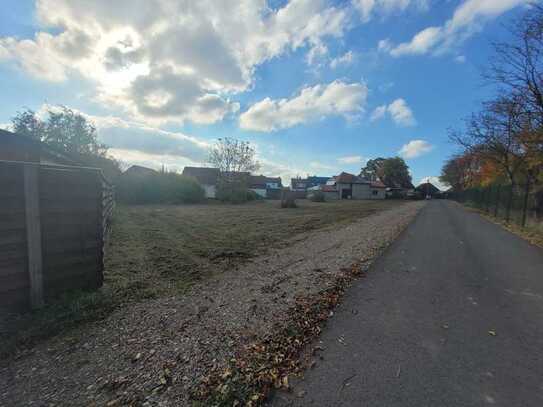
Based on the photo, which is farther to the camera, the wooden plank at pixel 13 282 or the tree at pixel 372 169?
the tree at pixel 372 169

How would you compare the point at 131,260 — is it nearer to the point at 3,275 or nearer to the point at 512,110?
the point at 3,275

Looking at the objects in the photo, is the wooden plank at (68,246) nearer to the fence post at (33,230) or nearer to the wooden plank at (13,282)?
the fence post at (33,230)

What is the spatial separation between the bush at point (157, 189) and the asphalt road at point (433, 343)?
25131mm

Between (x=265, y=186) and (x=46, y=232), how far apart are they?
6119 centimetres

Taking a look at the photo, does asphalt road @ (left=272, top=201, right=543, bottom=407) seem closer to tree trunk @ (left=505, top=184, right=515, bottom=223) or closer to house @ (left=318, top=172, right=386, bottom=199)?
tree trunk @ (left=505, top=184, right=515, bottom=223)

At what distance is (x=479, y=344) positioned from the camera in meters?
2.49

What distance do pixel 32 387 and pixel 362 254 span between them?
583 centimetres

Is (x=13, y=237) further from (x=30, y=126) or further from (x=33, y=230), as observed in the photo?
(x=30, y=126)

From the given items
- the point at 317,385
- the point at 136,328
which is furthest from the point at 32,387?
the point at 317,385

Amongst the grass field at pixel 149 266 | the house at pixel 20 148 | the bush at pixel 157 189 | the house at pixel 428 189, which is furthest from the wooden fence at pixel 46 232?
the house at pixel 428 189

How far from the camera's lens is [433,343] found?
2.52 metres

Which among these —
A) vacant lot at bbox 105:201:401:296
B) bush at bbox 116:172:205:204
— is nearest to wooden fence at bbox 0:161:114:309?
vacant lot at bbox 105:201:401:296

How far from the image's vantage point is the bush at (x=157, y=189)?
23828 mm

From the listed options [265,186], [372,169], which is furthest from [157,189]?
[372,169]
